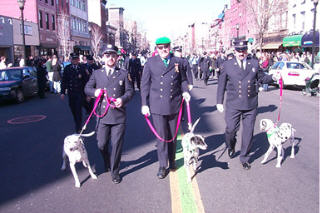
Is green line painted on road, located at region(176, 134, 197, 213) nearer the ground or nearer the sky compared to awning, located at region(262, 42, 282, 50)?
nearer the ground

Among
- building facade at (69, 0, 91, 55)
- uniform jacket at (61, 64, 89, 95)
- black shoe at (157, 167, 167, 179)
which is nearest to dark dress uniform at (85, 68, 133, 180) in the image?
black shoe at (157, 167, 167, 179)

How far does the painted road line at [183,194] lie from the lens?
389cm

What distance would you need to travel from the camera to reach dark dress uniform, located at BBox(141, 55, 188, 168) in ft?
15.7

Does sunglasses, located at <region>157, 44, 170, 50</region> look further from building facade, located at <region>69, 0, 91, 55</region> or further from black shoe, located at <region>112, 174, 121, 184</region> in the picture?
building facade, located at <region>69, 0, 91, 55</region>

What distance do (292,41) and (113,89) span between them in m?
32.0

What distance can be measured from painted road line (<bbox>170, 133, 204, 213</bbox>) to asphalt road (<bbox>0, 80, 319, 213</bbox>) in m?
0.08

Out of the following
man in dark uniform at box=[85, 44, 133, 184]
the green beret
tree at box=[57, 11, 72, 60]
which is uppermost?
tree at box=[57, 11, 72, 60]

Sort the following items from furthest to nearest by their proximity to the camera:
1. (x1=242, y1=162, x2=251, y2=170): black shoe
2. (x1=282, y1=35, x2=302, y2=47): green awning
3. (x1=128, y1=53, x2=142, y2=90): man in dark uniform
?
(x1=282, y1=35, x2=302, y2=47): green awning, (x1=128, y1=53, x2=142, y2=90): man in dark uniform, (x1=242, y1=162, x2=251, y2=170): black shoe

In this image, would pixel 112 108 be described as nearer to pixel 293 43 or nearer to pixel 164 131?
pixel 164 131

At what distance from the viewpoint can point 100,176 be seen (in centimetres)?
503

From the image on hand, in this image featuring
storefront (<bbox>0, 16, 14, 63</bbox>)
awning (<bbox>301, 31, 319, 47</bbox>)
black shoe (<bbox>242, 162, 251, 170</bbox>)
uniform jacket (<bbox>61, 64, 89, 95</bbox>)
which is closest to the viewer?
black shoe (<bbox>242, 162, 251, 170</bbox>)

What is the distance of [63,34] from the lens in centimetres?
4247

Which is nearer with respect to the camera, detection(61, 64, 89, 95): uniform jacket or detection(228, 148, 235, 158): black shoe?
detection(228, 148, 235, 158): black shoe

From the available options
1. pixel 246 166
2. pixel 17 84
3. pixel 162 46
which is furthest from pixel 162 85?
pixel 17 84
